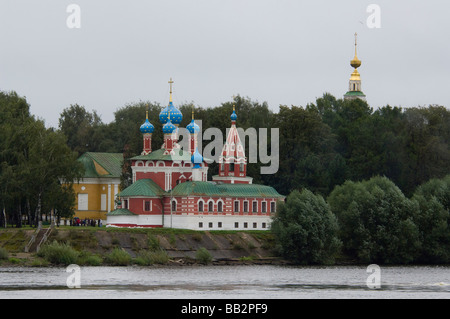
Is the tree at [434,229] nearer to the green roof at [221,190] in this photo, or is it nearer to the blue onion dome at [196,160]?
the green roof at [221,190]

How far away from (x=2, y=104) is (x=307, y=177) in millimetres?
25404

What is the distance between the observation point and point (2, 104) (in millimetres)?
95125

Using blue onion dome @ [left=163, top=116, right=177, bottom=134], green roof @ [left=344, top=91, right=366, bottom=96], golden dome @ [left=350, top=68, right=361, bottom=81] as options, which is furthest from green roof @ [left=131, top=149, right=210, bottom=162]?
golden dome @ [left=350, top=68, right=361, bottom=81]

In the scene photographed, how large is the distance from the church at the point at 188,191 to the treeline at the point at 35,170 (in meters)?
4.24

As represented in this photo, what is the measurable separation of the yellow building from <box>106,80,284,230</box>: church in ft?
22.8

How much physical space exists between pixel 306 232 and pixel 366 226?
5.62 meters

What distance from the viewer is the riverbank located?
8044 cm

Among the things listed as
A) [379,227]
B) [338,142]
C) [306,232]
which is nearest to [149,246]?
[306,232]

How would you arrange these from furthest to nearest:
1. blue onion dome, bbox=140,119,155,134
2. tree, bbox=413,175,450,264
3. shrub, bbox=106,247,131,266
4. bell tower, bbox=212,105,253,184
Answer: blue onion dome, bbox=140,119,155,134 → bell tower, bbox=212,105,253,184 → tree, bbox=413,175,450,264 → shrub, bbox=106,247,131,266

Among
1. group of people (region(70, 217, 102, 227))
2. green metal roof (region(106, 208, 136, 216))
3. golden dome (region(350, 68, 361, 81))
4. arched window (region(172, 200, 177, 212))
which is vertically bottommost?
group of people (region(70, 217, 102, 227))

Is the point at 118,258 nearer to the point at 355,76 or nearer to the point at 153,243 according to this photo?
the point at 153,243

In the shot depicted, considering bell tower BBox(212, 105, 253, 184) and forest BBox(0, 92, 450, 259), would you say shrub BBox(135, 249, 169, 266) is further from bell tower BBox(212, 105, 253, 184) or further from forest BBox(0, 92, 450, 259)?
bell tower BBox(212, 105, 253, 184)

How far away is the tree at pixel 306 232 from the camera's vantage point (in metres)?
84.4

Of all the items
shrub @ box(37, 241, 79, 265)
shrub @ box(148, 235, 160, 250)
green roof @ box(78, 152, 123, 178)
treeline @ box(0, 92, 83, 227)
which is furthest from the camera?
green roof @ box(78, 152, 123, 178)
